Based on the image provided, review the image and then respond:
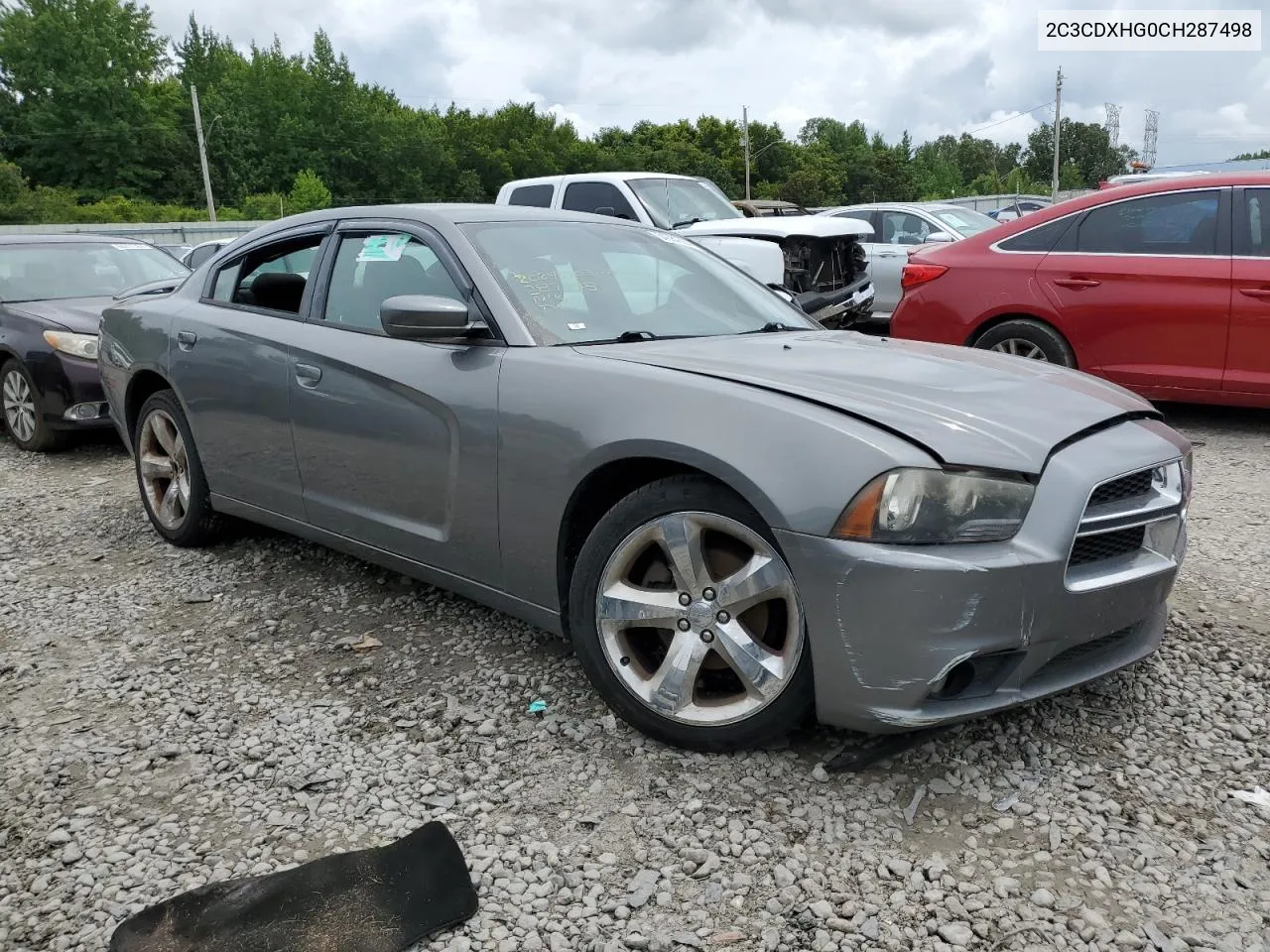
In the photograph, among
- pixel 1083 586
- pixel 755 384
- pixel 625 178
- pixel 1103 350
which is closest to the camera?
pixel 1083 586

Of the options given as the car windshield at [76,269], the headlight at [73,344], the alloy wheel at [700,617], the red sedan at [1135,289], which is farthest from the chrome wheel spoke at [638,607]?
the car windshield at [76,269]

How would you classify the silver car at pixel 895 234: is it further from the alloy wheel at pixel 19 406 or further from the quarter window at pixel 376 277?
the quarter window at pixel 376 277

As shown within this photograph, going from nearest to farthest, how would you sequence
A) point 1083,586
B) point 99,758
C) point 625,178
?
point 1083,586, point 99,758, point 625,178

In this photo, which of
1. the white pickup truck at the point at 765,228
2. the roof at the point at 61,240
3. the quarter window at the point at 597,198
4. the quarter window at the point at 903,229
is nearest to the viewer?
the roof at the point at 61,240

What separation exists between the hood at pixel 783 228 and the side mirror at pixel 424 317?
6576 mm

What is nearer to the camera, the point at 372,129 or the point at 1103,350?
the point at 1103,350

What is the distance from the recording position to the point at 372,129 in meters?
84.7

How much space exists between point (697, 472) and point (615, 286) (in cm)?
111

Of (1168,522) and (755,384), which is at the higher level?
(755,384)

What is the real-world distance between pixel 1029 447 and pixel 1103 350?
4.42 metres

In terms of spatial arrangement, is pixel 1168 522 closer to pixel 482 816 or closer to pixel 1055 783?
pixel 1055 783

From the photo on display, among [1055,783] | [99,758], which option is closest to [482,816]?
[99,758]

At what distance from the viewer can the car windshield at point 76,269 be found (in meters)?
7.85

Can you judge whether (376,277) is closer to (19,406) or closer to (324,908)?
(324,908)
